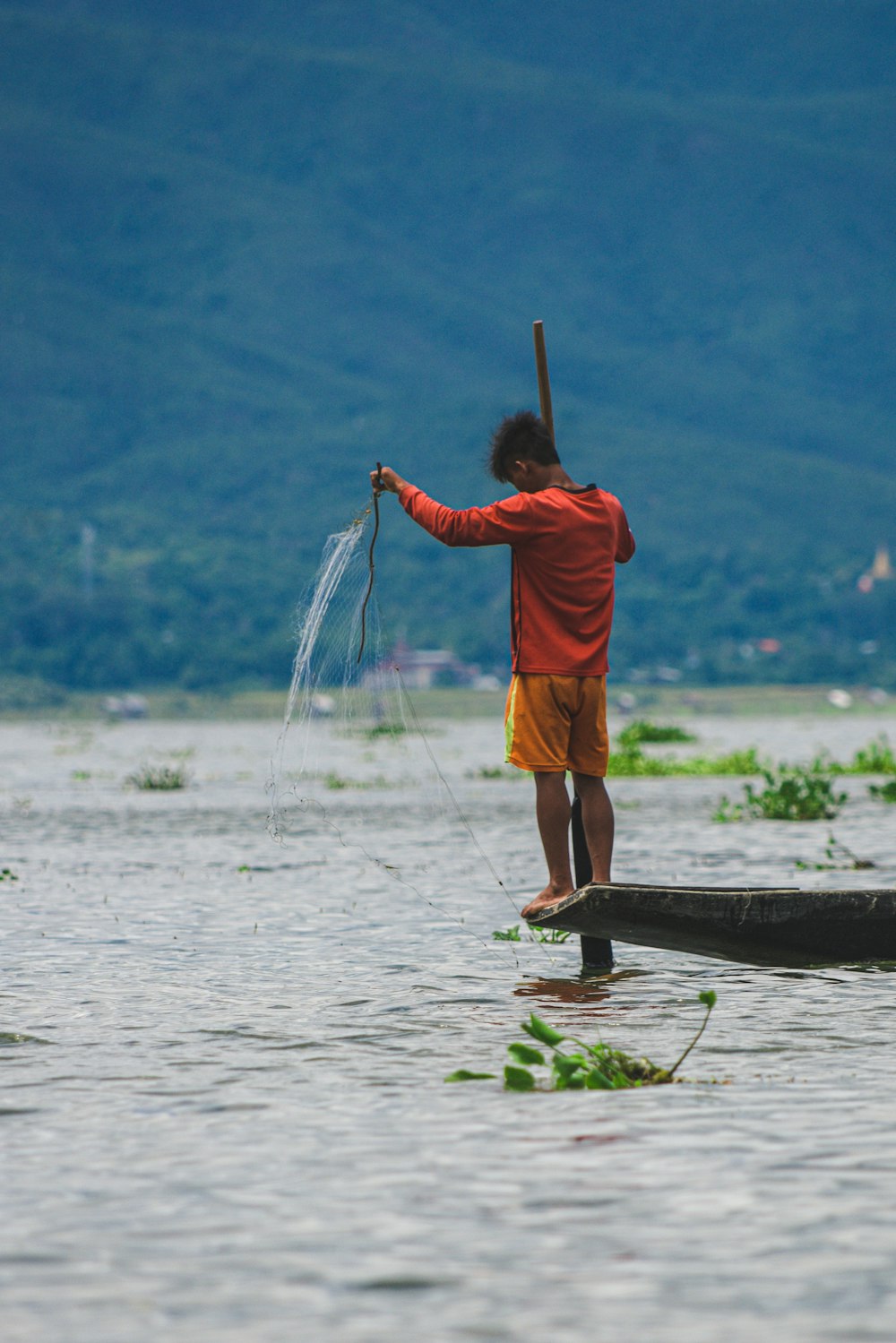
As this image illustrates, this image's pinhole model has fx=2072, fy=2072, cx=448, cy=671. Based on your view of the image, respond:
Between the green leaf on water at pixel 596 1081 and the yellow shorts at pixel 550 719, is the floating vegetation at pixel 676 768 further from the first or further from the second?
the green leaf on water at pixel 596 1081

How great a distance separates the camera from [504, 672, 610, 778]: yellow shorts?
859 centimetres

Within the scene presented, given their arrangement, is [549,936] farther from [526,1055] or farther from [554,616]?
[526,1055]

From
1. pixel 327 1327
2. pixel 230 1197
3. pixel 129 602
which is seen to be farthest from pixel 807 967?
pixel 129 602

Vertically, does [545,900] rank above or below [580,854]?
below

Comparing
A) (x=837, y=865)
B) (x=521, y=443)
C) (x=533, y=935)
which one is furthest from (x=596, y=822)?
(x=837, y=865)

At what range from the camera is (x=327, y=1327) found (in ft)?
12.6

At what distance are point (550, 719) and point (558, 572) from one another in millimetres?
616

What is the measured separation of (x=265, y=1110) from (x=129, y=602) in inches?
6575

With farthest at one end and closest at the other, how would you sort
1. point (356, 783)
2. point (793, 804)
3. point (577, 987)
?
point (356, 783), point (793, 804), point (577, 987)

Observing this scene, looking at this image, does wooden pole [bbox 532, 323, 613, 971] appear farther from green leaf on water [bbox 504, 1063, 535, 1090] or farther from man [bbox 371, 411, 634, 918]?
green leaf on water [bbox 504, 1063, 535, 1090]

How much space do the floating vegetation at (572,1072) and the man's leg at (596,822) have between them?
7.98 feet

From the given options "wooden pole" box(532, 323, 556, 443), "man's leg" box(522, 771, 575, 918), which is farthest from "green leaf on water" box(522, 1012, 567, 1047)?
"wooden pole" box(532, 323, 556, 443)

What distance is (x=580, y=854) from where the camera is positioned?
8984 mm

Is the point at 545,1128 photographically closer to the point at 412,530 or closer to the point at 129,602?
the point at 129,602
